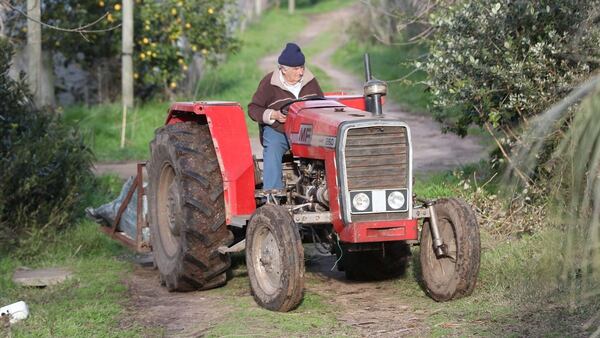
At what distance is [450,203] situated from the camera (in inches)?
300

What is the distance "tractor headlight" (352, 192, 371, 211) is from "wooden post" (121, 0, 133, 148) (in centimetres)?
1048

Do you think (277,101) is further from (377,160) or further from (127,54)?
(127,54)

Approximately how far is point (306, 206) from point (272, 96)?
1.07 meters

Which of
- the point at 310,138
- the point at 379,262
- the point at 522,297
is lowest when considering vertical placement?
the point at 522,297

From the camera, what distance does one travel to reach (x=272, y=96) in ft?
28.3

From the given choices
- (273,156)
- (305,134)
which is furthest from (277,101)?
(305,134)

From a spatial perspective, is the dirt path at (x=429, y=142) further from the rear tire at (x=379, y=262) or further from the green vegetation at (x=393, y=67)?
the rear tire at (x=379, y=262)

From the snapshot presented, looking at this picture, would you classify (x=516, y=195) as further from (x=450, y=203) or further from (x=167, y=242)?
(x=167, y=242)

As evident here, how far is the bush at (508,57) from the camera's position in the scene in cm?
934

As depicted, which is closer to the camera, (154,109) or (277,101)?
(277,101)

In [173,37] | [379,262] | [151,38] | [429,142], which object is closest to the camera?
[379,262]

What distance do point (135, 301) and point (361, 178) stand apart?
7.45 ft

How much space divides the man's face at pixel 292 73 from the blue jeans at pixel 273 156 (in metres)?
0.46

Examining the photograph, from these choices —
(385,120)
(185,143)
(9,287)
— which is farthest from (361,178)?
(9,287)
